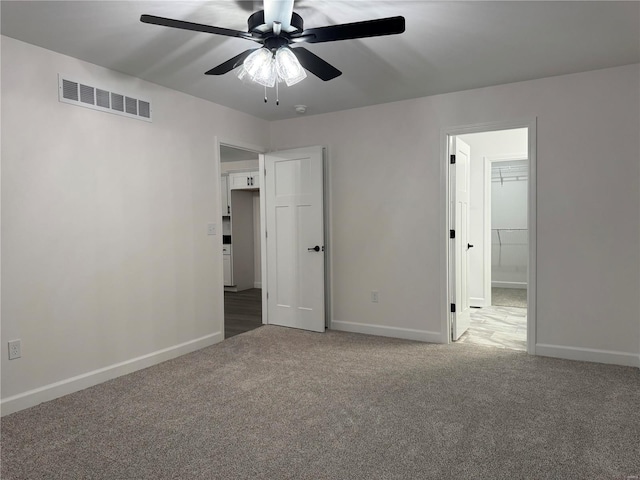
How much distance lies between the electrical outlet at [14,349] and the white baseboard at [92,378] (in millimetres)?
257

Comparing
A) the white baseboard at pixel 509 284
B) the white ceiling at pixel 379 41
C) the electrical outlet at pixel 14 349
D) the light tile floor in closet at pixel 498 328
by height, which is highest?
the white ceiling at pixel 379 41

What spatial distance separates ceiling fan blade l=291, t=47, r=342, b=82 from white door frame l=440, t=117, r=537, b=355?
1.98 m

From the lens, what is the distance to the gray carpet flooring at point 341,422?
6.94ft

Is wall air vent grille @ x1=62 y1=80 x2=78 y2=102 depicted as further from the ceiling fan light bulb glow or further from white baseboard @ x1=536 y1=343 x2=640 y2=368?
white baseboard @ x1=536 y1=343 x2=640 y2=368

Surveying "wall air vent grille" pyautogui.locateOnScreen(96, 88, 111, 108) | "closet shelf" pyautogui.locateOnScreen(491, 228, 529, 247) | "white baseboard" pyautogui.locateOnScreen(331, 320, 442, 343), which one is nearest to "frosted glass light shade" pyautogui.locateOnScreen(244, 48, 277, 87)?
"wall air vent grille" pyautogui.locateOnScreen(96, 88, 111, 108)

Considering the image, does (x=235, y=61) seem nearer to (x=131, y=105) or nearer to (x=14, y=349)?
(x=131, y=105)

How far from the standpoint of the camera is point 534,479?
1.99 meters

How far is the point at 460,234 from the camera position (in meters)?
4.38

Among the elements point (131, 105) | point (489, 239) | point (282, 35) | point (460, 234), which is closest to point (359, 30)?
point (282, 35)

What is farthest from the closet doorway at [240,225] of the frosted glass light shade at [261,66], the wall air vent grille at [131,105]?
the frosted glass light shade at [261,66]

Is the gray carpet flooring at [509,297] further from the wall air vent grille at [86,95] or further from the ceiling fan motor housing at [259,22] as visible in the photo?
the wall air vent grille at [86,95]

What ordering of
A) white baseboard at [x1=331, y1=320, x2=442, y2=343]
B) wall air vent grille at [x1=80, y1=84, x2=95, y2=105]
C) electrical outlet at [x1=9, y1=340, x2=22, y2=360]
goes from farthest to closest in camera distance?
white baseboard at [x1=331, y1=320, x2=442, y2=343] → wall air vent grille at [x1=80, y1=84, x2=95, y2=105] → electrical outlet at [x1=9, y1=340, x2=22, y2=360]

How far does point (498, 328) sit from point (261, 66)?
389 centimetres

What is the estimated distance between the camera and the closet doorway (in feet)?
24.0
